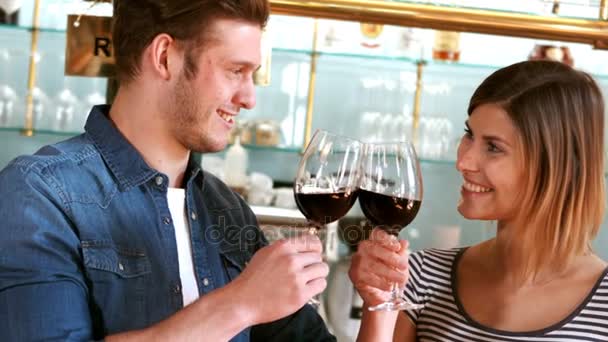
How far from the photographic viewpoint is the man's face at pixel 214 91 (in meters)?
1.47

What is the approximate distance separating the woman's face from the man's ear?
0.54 m

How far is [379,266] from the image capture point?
4.73 feet

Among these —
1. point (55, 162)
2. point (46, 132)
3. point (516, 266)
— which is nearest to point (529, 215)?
point (516, 266)

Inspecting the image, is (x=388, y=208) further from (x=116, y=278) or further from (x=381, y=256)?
(x=116, y=278)

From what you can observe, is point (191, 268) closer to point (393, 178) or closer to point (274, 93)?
point (393, 178)

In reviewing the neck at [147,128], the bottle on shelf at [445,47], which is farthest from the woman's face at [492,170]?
the bottle on shelf at [445,47]

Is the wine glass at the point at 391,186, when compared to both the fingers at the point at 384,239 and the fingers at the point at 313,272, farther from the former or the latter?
the fingers at the point at 313,272

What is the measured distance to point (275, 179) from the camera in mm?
3836

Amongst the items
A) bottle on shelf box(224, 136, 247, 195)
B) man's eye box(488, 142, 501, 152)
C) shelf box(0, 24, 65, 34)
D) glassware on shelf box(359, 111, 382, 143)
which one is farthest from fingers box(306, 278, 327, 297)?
shelf box(0, 24, 65, 34)

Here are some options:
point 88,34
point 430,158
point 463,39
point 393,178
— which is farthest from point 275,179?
point 393,178

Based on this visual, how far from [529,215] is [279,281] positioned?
64 cm

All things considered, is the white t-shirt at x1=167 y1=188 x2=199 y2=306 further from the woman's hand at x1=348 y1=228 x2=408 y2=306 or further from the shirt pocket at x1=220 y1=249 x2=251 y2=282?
the woman's hand at x1=348 y1=228 x2=408 y2=306

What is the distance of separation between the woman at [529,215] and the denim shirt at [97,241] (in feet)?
0.97

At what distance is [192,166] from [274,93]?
92.6 inches
